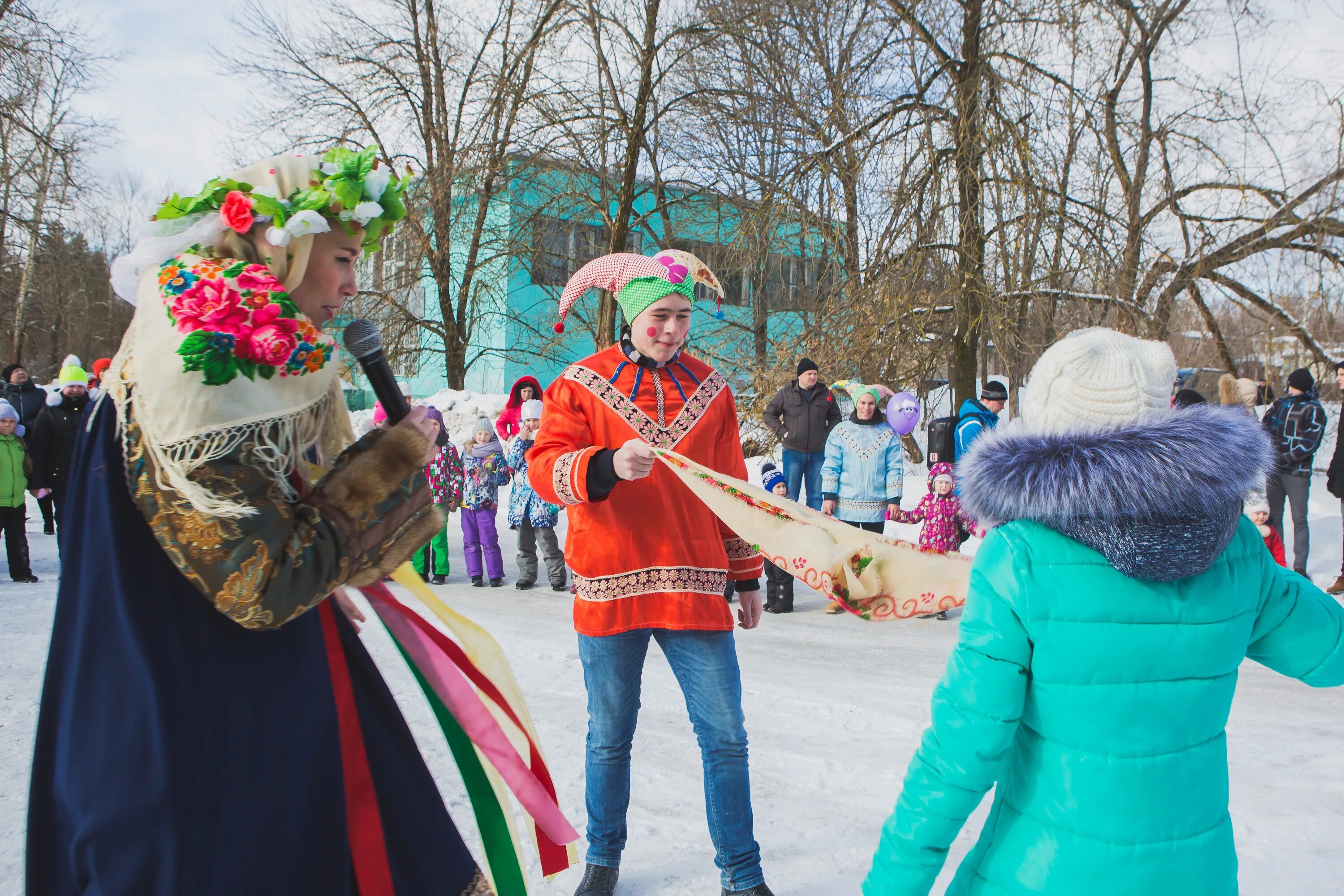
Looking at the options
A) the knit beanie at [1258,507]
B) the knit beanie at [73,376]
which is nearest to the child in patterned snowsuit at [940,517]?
the knit beanie at [1258,507]

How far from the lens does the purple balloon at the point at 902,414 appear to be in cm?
927

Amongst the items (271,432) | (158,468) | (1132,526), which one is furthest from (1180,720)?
(158,468)

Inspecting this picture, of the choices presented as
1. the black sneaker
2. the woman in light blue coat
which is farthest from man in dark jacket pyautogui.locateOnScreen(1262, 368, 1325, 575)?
the black sneaker

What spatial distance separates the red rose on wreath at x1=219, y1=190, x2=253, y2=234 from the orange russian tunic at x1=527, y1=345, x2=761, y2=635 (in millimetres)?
1225

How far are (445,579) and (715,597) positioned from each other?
703 centimetres

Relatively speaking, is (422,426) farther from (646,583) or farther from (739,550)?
(739,550)

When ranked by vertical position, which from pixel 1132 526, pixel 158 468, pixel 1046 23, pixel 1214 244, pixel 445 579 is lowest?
pixel 445 579

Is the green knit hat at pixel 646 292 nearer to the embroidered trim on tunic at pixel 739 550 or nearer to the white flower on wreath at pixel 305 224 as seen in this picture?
the embroidered trim on tunic at pixel 739 550

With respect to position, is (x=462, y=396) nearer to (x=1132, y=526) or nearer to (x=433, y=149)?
(x=433, y=149)

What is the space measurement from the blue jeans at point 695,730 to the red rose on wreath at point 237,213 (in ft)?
5.30

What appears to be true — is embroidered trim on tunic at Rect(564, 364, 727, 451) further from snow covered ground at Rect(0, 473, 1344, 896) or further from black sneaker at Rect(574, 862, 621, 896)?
snow covered ground at Rect(0, 473, 1344, 896)

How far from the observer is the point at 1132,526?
1599mm

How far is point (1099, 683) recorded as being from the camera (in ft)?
5.36

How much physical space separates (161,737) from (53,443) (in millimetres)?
10438
